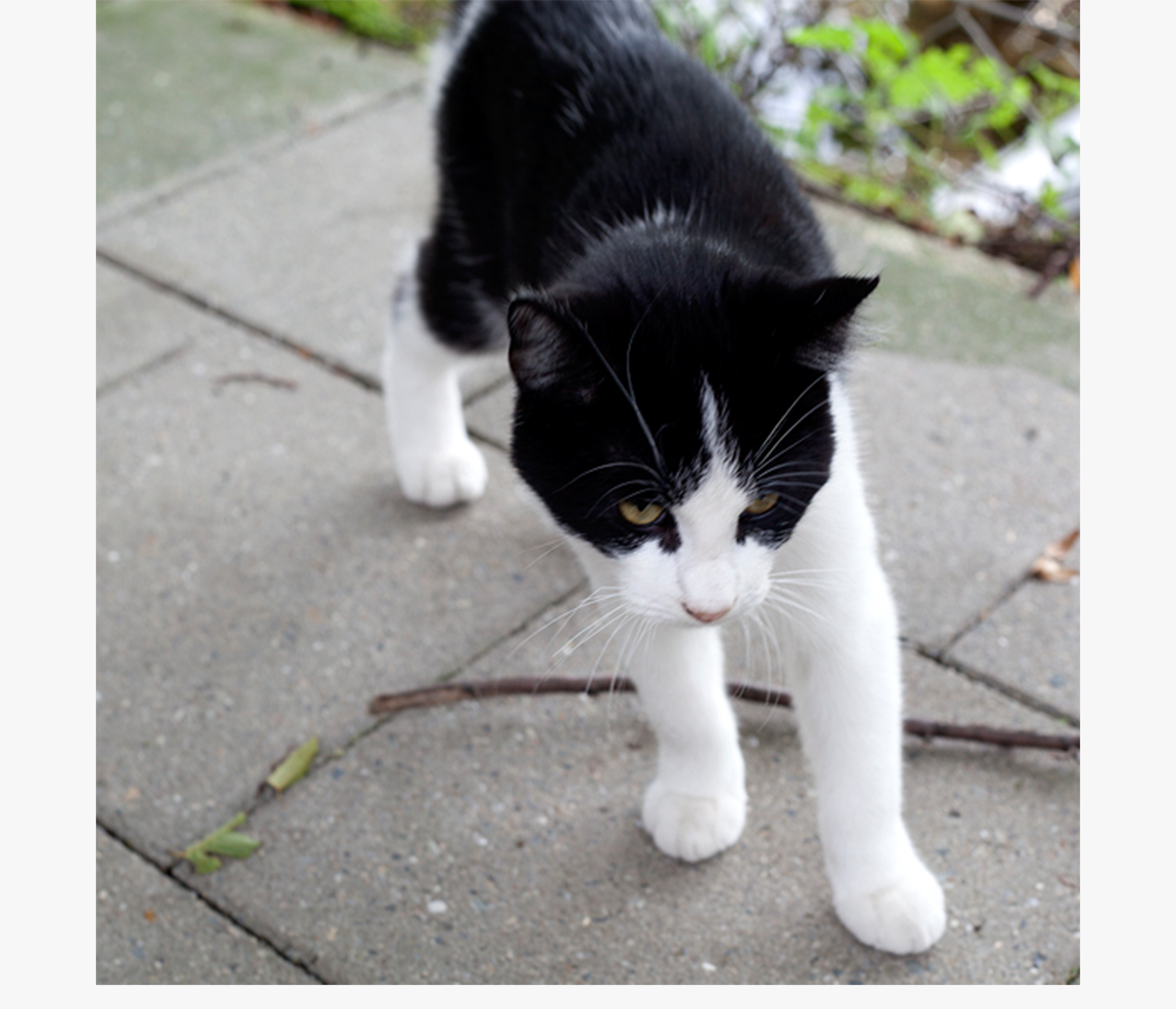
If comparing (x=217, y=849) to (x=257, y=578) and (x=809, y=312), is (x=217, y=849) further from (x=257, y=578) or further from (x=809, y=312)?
(x=809, y=312)

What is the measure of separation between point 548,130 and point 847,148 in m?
2.53

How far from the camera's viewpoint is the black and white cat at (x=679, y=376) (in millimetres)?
1748

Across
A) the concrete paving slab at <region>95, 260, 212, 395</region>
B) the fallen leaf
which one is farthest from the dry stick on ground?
the concrete paving slab at <region>95, 260, 212, 395</region>

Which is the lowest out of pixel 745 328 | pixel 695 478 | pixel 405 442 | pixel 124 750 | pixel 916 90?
Result: pixel 124 750

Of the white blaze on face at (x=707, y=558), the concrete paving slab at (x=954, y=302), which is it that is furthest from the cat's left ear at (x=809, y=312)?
the concrete paving slab at (x=954, y=302)

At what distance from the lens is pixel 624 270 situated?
1854 mm

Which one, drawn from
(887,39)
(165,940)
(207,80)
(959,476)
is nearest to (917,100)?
(887,39)

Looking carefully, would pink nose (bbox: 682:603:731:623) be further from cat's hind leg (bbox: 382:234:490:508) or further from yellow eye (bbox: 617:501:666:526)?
cat's hind leg (bbox: 382:234:490:508)

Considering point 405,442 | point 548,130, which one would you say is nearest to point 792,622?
point 548,130

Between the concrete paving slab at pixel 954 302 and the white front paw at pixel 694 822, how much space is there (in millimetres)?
1536

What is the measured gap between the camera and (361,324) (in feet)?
12.0

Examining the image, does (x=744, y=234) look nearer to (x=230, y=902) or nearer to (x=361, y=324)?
(x=230, y=902)

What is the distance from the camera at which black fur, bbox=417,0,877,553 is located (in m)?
1.74

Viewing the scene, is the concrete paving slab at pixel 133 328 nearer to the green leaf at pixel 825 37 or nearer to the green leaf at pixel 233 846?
the green leaf at pixel 233 846
